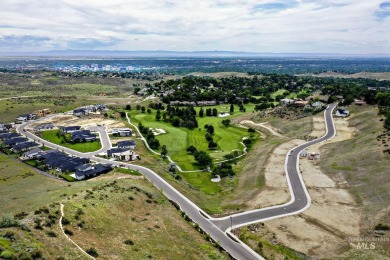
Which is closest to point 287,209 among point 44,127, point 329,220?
point 329,220

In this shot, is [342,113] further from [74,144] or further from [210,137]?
[74,144]

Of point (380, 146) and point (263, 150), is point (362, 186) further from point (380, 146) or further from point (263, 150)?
point (263, 150)

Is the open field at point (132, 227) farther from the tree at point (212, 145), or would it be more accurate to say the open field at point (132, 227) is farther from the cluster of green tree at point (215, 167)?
the tree at point (212, 145)

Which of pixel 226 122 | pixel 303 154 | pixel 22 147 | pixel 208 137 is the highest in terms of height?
pixel 22 147

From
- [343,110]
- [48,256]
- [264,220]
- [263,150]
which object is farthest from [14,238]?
[343,110]

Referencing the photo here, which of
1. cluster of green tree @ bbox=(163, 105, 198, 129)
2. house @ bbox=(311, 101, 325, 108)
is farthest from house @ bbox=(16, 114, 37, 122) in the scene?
house @ bbox=(311, 101, 325, 108)

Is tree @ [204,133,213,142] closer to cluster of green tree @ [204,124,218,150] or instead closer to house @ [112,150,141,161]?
cluster of green tree @ [204,124,218,150]
